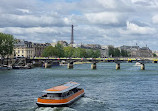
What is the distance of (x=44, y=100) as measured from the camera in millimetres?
46750

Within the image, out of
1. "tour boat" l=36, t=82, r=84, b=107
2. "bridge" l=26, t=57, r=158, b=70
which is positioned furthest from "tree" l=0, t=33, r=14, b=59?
"tour boat" l=36, t=82, r=84, b=107

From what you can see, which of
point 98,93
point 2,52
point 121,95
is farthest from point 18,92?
point 2,52

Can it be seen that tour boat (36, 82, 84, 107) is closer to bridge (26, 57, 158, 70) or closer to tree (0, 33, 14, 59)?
tree (0, 33, 14, 59)

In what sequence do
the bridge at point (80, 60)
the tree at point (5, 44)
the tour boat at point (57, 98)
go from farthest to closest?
1. the bridge at point (80, 60)
2. the tree at point (5, 44)
3. the tour boat at point (57, 98)

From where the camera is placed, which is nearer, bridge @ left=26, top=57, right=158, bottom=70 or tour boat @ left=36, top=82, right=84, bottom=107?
tour boat @ left=36, top=82, right=84, bottom=107

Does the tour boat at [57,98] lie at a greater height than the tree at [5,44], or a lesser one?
lesser

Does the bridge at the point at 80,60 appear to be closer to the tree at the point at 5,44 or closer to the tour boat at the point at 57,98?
the tree at the point at 5,44

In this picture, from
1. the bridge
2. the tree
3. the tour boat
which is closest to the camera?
the tour boat

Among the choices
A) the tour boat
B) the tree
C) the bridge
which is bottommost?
the tour boat

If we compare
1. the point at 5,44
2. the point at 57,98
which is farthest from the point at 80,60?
the point at 57,98

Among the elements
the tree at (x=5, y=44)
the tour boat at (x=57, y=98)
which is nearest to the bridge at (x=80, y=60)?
the tree at (x=5, y=44)

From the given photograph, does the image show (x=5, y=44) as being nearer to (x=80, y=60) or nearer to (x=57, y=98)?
(x=80, y=60)

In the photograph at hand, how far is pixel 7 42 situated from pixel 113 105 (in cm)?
10450

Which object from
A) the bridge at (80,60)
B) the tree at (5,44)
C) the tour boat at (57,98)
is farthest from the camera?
the bridge at (80,60)
